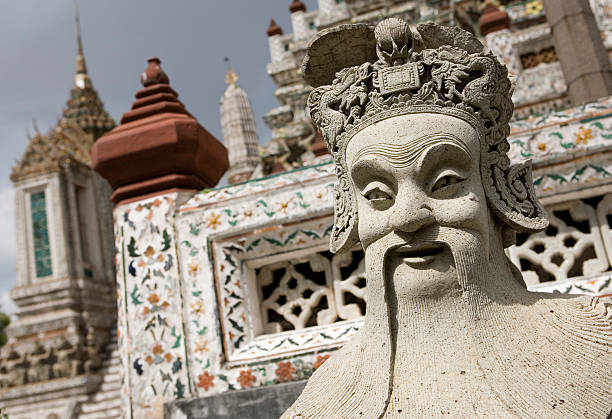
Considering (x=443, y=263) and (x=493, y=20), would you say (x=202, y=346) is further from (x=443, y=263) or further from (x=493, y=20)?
(x=493, y=20)

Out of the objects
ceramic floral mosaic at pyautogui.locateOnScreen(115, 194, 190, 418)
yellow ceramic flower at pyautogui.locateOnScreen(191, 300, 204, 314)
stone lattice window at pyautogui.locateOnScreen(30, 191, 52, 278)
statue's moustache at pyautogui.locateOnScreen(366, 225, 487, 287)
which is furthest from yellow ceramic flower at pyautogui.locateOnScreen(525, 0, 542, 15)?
stone lattice window at pyautogui.locateOnScreen(30, 191, 52, 278)

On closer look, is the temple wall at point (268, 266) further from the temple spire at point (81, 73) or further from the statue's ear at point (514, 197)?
the temple spire at point (81, 73)

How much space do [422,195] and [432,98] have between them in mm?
383

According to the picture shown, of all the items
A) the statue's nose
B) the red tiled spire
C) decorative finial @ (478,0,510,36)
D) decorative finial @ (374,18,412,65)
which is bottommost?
the statue's nose

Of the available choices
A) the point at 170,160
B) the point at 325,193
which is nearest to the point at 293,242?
the point at 325,193

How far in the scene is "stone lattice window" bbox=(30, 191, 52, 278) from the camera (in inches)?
673

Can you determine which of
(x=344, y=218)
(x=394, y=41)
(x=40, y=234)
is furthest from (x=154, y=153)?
(x=40, y=234)

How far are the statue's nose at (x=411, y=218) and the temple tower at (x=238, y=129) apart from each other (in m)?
22.8

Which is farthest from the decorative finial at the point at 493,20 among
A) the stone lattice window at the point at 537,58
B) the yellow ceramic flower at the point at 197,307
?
the yellow ceramic flower at the point at 197,307

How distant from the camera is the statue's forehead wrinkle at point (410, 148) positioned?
7.13 ft

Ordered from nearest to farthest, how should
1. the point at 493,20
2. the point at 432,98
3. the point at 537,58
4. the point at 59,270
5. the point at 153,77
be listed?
the point at 432,98
the point at 153,77
the point at 493,20
the point at 537,58
the point at 59,270

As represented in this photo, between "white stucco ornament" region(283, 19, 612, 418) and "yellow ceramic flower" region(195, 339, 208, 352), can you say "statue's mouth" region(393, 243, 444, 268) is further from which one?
"yellow ceramic flower" region(195, 339, 208, 352)

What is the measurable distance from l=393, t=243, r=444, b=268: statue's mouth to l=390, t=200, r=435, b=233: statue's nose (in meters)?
0.06

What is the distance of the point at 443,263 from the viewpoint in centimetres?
214
